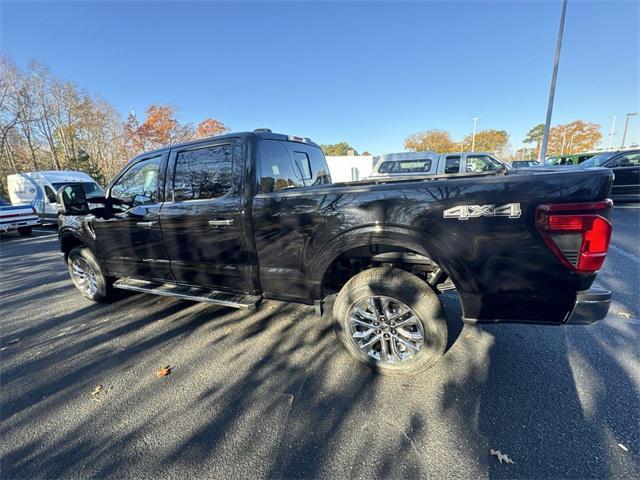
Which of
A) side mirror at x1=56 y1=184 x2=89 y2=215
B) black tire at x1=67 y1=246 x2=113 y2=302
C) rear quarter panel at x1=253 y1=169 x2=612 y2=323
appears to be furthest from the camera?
black tire at x1=67 y1=246 x2=113 y2=302

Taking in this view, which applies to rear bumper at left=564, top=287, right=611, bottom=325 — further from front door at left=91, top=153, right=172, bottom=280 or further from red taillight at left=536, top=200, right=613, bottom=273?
front door at left=91, top=153, right=172, bottom=280

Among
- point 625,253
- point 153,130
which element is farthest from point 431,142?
point 625,253

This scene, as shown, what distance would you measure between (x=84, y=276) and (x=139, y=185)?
6.50 feet

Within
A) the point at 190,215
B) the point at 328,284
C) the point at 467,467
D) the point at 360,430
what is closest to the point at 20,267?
the point at 190,215

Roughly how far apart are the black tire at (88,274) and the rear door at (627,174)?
1490 cm

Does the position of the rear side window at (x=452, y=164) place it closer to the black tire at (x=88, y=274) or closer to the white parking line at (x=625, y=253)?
the white parking line at (x=625, y=253)

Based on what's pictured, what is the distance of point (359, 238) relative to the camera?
234 cm

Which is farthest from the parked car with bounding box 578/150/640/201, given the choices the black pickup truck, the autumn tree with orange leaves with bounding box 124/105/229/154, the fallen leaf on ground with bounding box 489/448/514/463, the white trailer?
the autumn tree with orange leaves with bounding box 124/105/229/154

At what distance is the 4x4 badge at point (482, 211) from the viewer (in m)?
1.90

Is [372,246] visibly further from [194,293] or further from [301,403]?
[194,293]

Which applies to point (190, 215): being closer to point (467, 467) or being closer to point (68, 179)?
point (467, 467)

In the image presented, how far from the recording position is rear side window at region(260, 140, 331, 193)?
2.92m

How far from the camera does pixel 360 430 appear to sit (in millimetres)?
1949

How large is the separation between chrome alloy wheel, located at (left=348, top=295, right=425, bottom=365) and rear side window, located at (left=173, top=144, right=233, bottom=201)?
176cm
